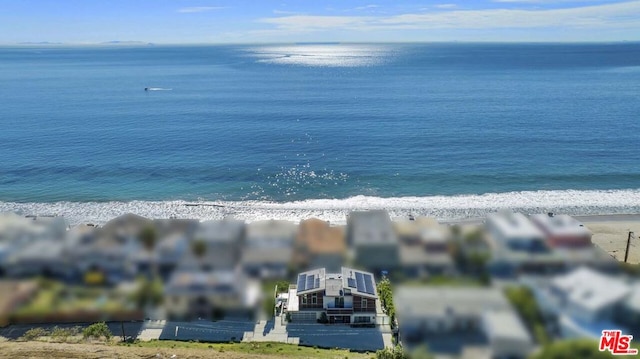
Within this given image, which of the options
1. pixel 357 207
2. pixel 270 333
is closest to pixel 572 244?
pixel 357 207

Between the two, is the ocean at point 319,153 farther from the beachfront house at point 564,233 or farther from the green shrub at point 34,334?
the green shrub at point 34,334

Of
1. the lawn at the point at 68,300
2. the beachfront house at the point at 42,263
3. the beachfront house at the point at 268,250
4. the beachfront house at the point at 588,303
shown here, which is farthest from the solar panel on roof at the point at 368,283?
the beachfront house at the point at 42,263

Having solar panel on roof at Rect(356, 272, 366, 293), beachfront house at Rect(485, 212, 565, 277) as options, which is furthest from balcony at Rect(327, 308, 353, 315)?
beachfront house at Rect(485, 212, 565, 277)

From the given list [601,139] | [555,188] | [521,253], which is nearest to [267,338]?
[521,253]

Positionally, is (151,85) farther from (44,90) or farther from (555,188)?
(555,188)

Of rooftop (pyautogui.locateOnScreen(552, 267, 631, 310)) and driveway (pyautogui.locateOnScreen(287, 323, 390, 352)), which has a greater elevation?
rooftop (pyautogui.locateOnScreen(552, 267, 631, 310))

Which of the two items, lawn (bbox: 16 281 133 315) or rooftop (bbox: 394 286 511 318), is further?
lawn (bbox: 16 281 133 315)

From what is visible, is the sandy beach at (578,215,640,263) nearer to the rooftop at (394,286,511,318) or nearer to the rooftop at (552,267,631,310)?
the rooftop at (552,267,631,310)
